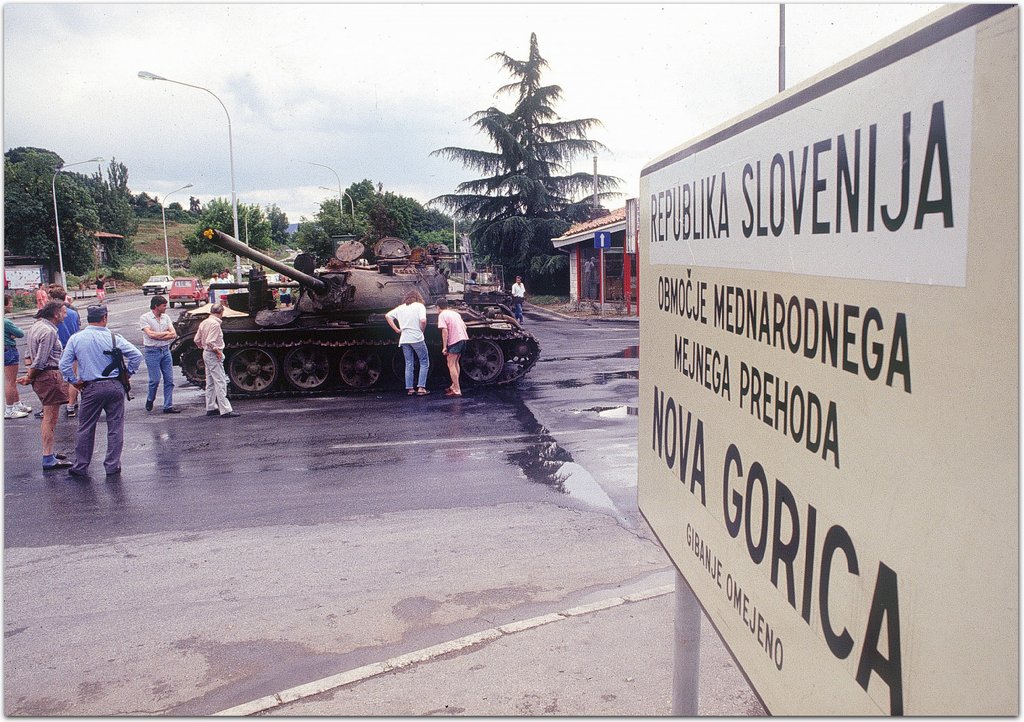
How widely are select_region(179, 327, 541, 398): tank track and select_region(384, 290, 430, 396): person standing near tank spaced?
0.87m

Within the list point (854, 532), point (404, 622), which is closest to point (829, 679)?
point (854, 532)

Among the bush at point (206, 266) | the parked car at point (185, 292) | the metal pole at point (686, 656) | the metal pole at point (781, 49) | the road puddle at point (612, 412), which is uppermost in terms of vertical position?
the metal pole at point (781, 49)

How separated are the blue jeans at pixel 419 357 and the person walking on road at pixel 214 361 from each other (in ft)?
9.08

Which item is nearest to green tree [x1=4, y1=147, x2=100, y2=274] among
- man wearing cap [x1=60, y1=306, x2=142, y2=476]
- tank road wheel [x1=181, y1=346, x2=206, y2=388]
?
tank road wheel [x1=181, y1=346, x2=206, y2=388]

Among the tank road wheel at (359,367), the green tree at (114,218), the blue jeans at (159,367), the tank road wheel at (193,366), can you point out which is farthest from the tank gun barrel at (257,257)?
the green tree at (114,218)

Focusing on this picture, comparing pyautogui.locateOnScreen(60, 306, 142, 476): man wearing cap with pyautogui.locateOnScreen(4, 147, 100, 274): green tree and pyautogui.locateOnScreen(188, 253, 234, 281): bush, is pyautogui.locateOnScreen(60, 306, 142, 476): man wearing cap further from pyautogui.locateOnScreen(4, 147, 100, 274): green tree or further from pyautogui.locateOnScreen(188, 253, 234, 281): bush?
pyautogui.locateOnScreen(188, 253, 234, 281): bush

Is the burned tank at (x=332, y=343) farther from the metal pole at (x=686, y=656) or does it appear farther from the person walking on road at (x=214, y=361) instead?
the metal pole at (x=686, y=656)

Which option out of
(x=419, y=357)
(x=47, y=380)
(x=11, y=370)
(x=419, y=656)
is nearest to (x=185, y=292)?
(x=11, y=370)

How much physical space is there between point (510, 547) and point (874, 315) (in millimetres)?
5160

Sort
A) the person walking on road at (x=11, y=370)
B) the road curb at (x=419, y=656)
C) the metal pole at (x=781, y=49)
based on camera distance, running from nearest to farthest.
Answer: the road curb at (x=419, y=656)
the person walking on road at (x=11, y=370)
the metal pole at (x=781, y=49)

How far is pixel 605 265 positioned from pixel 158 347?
70.1 feet

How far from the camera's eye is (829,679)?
1.20 meters

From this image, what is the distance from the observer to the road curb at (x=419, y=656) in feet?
12.9

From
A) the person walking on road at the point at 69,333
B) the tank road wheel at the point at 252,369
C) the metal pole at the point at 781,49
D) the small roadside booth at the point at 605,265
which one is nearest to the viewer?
the person walking on road at the point at 69,333
